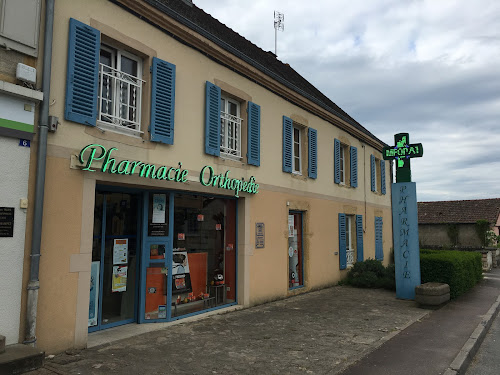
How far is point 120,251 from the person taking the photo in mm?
6785

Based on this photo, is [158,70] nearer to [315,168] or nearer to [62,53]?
[62,53]

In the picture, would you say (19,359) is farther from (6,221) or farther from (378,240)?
(378,240)

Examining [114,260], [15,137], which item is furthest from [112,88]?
[114,260]

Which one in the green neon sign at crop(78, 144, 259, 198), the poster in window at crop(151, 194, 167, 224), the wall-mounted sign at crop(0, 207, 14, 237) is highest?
the green neon sign at crop(78, 144, 259, 198)

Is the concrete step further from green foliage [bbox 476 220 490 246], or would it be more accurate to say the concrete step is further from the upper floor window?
green foliage [bbox 476 220 490 246]

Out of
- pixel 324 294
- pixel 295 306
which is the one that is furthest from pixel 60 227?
pixel 324 294

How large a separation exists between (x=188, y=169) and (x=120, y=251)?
1964mm

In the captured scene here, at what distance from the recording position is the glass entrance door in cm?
635

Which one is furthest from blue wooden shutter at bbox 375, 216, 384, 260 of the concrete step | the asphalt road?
the concrete step

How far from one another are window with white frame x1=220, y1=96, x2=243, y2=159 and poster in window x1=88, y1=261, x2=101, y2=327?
3.57m

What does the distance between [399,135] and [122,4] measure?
7859 millimetres

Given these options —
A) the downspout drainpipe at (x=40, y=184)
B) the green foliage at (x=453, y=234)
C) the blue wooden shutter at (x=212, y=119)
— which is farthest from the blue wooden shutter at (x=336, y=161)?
the green foliage at (x=453, y=234)

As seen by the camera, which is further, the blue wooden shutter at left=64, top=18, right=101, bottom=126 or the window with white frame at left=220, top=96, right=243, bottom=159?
the window with white frame at left=220, top=96, right=243, bottom=159

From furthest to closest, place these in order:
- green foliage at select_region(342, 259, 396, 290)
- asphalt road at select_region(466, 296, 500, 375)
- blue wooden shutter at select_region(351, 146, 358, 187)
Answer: blue wooden shutter at select_region(351, 146, 358, 187)
green foliage at select_region(342, 259, 396, 290)
asphalt road at select_region(466, 296, 500, 375)
